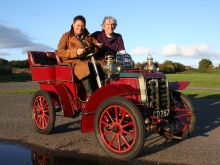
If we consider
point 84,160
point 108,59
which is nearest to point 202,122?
point 108,59

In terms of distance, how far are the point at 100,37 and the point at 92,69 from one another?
813mm

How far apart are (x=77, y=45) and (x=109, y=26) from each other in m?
0.72

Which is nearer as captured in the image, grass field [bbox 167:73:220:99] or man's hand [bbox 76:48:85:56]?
man's hand [bbox 76:48:85:56]

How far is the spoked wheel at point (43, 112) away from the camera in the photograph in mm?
6605

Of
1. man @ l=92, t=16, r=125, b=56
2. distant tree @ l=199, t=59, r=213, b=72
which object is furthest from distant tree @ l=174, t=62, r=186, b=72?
man @ l=92, t=16, r=125, b=56

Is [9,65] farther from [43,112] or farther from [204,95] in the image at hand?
[43,112]

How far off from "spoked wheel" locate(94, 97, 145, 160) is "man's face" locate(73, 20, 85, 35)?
6.32 feet

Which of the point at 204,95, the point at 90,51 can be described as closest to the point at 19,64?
the point at 204,95

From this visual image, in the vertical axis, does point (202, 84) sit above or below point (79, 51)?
below

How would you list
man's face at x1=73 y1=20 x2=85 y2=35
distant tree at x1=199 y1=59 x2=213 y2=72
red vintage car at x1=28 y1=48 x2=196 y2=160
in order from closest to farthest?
red vintage car at x1=28 y1=48 x2=196 y2=160, man's face at x1=73 y1=20 x2=85 y2=35, distant tree at x1=199 y1=59 x2=213 y2=72

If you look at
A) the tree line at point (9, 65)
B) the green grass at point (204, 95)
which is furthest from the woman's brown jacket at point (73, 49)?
the tree line at point (9, 65)

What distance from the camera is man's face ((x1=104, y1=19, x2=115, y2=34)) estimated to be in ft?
21.6

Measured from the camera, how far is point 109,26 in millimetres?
6613

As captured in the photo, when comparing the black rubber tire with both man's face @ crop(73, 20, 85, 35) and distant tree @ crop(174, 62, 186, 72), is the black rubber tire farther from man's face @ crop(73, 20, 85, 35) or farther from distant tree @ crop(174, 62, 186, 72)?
distant tree @ crop(174, 62, 186, 72)
